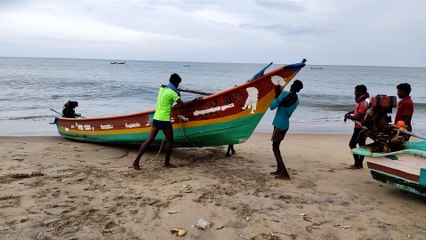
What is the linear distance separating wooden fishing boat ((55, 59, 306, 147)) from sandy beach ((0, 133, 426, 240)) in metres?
0.47

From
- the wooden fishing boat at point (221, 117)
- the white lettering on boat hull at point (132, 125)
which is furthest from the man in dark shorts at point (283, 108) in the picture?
the white lettering on boat hull at point (132, 125)

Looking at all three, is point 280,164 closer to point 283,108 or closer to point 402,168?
point 283,108

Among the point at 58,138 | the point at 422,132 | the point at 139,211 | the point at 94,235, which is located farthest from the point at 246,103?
the point at 422,132

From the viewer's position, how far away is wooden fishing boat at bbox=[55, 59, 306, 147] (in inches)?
217

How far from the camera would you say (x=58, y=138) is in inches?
365

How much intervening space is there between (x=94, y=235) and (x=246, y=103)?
3064mm

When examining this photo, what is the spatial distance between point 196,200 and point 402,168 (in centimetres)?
249

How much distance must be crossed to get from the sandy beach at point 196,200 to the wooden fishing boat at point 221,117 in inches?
18.3

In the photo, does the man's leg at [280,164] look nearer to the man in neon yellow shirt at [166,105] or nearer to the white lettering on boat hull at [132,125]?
the man in neon yellow shirt at [166,105]

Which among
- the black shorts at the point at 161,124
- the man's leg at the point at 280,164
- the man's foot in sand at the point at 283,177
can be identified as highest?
the black shorts at the point at 161,124

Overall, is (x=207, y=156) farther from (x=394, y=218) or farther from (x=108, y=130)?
(x=394, y=218)

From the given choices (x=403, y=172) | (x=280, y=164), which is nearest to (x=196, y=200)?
(x=280, y=164)

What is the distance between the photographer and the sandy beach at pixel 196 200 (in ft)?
11.9

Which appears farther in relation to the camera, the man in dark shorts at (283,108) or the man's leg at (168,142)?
the man's leg at (168,142)
